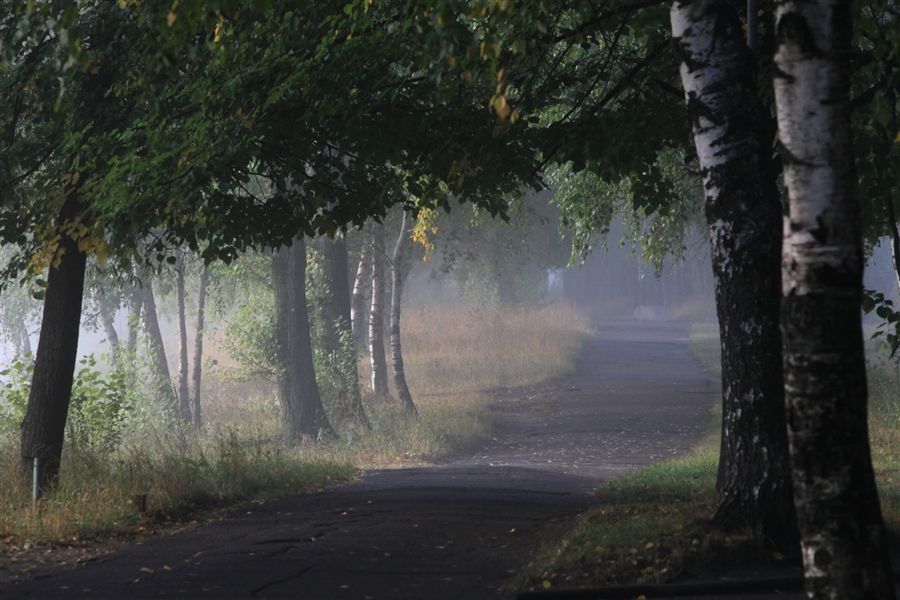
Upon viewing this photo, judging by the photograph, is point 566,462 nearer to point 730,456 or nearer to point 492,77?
point 730,456

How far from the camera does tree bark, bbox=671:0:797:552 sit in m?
6.76

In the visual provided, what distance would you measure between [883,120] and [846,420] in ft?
9.24

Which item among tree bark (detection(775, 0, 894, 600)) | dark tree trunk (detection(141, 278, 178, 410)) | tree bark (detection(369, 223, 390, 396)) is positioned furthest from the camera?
dark tree trunk (detection(141, 278, 178, 410))

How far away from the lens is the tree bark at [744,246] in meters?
6.76

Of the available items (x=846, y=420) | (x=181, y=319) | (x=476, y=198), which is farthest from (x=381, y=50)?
(x=181, y=319)

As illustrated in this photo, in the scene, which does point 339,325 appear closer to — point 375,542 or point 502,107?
point 375,542

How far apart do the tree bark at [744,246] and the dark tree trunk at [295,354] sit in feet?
49.3

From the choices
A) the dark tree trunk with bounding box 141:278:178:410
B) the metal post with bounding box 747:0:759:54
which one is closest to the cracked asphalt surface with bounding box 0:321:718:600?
→ the metal post with bounding box 747:0:759:54

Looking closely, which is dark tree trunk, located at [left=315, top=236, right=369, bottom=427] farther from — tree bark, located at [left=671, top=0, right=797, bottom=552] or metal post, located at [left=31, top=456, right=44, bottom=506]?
tree bark, located at [left=671, top=0, right=797, bottom=552]

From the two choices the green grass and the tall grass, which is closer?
the green grass

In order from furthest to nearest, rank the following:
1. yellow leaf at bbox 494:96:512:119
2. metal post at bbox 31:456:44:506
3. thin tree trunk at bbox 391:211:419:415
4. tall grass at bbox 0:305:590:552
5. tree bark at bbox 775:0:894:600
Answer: thin tree trunk at bbox 391:211:419:415, metal post at bbox 31:456:44:506, tall grass at bbox 0:305:590:552, yellow leaf at bbox 494:96:512:119, tree bark at bbox 775:0:894:600

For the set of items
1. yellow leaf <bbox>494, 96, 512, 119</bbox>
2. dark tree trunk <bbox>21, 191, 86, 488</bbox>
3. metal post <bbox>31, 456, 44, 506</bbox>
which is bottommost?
metal post <bbox>31, 456, 44, 506</bbox>

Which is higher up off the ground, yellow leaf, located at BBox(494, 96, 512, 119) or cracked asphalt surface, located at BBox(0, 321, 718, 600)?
yellow leaf, located at BBox(494, 96, 512, 119)

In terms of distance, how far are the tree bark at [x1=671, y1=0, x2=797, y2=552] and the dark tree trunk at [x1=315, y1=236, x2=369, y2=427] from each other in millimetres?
15481
